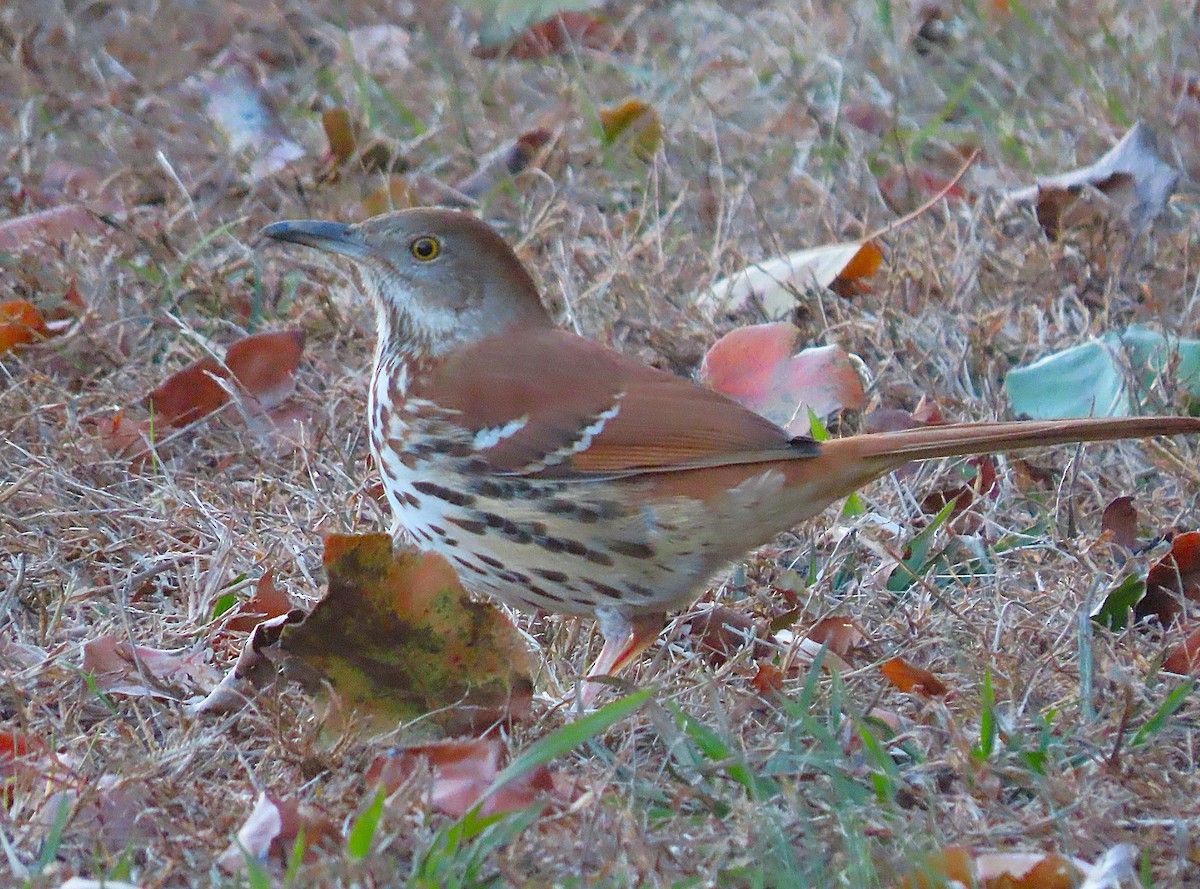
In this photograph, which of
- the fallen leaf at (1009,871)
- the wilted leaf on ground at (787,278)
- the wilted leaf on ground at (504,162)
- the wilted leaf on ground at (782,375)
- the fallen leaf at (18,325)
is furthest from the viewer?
the wilted leaf on ground at (504,162)

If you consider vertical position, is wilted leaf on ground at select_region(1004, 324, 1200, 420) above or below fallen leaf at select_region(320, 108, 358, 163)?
above

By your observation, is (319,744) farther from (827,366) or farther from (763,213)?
(763,213)

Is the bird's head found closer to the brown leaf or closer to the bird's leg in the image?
the bird's leg

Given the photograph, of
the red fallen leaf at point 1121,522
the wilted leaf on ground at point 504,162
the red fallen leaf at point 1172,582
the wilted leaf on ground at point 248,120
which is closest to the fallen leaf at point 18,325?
the wilted leaf on ground at point 248,120

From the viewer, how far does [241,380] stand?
3836mm

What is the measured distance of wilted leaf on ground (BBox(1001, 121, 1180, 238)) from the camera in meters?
4.40

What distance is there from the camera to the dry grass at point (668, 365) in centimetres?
233

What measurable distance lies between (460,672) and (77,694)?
0.64m

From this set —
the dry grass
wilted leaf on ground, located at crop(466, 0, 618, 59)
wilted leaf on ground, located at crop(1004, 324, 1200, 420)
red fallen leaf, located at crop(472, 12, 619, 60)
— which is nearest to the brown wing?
the dry grass

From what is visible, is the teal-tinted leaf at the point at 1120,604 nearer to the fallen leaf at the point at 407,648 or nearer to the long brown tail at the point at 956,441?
the long brown tail at the point at 956,441

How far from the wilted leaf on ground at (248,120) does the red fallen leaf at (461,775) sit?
278 cm

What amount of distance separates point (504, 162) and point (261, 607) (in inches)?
88.9

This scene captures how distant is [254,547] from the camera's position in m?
3.23

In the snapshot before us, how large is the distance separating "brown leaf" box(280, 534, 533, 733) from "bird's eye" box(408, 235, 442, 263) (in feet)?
3.12
